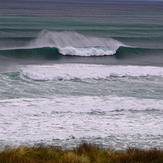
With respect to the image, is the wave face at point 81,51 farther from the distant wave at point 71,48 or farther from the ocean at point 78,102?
the ocean at point 78,102

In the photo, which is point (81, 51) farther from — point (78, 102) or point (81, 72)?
point (78, 102)

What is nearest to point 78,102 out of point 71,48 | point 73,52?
point 73,52

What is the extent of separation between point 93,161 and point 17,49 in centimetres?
2265

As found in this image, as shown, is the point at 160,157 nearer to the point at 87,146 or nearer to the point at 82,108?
the point at 87,146

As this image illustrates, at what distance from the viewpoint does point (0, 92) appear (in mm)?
15969

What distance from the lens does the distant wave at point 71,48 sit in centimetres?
2959

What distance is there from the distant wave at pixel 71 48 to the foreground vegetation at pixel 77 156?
65.2 ft

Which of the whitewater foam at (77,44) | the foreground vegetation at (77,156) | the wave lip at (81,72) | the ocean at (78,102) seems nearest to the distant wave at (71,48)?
the whitewater foam at (77,44)

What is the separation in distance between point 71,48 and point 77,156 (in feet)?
77.7

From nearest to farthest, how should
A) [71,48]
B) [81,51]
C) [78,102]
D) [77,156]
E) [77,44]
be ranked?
[77,156]
[78,102]
[81,51]
[71,48]
[77,44]

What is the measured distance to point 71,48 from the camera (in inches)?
1229

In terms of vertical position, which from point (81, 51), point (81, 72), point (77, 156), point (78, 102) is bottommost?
point (77, 156)

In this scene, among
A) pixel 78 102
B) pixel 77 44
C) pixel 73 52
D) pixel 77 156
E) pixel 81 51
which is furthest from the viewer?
pixel 77 44

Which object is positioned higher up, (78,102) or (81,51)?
(81,51)
